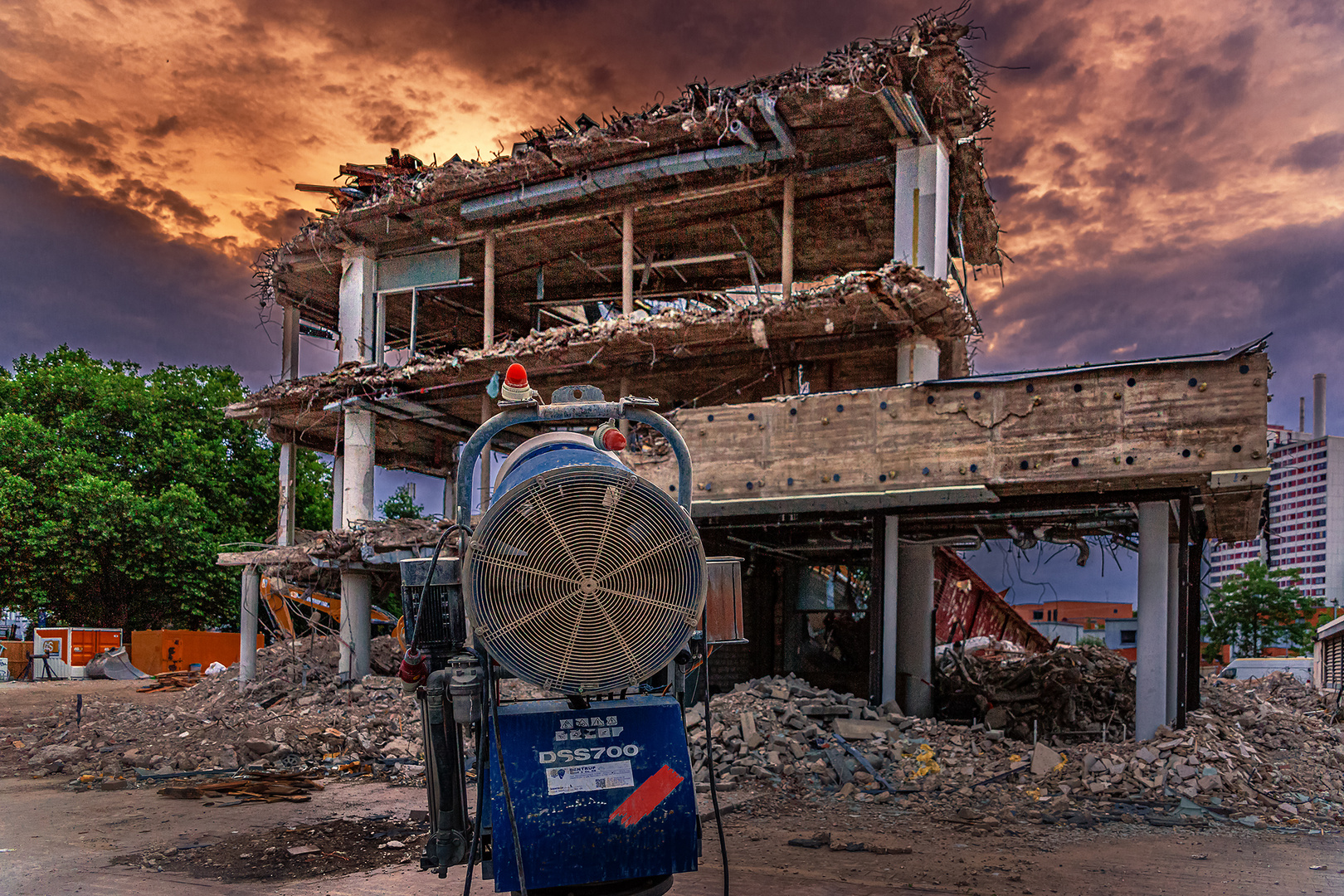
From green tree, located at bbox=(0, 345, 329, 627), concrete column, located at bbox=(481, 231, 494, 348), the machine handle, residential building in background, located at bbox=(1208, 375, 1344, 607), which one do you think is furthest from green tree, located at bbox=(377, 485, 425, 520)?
residential building in background, located at bbox=(1208, 375, 1344, 607)

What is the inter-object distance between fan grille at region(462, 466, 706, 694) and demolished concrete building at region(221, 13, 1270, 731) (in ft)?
28.7

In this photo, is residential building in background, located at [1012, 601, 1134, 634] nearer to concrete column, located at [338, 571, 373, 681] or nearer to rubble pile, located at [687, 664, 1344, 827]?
concrete column, located at [338, 571, 373, 681]

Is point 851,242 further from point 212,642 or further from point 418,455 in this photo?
point 212,642

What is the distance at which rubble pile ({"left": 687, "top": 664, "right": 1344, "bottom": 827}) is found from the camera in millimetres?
10203

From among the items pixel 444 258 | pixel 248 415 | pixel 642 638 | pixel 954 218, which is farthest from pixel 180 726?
pixel 954 218

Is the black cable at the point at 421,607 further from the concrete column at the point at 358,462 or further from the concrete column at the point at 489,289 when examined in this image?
the concrete column at the point at 358,462

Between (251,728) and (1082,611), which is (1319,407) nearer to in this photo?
(1082,611)

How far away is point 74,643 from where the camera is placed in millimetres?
31719

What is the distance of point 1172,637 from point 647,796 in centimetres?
Answer: 1498

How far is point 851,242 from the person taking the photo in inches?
818

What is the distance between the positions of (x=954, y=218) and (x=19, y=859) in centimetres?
1783

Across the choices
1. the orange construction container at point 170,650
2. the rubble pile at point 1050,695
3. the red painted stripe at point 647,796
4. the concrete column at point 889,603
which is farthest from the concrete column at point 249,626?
the red painted stripe at point 647,796

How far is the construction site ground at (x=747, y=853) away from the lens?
704 cm

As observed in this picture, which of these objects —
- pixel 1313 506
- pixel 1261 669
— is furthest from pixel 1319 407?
pixel 1261 669
